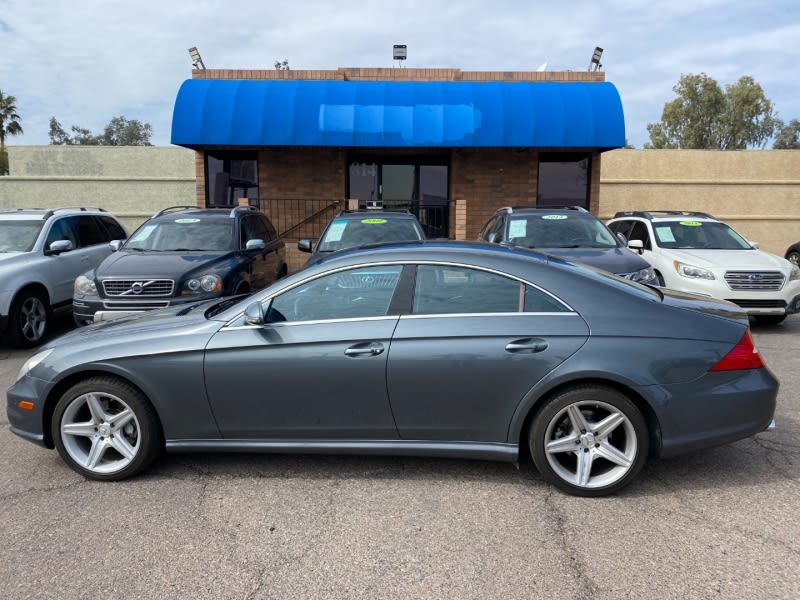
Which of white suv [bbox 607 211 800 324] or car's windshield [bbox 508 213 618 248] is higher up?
car's windshield [bbox 508 213 618 248]

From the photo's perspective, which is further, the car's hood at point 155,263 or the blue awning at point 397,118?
the blue awning at point 397,118

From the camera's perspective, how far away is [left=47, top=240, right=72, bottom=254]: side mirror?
8.54 metres

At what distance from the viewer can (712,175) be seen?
1958 centimetres

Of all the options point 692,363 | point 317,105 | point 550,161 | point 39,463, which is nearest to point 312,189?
point 317,105

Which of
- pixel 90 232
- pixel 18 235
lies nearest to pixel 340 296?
pixel 18 235

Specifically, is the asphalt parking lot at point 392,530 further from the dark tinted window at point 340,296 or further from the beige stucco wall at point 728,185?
the beige stucco wall at point 728,185

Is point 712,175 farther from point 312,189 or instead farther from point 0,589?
point 0,589

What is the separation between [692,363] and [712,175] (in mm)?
18506

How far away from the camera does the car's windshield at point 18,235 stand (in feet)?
28.0

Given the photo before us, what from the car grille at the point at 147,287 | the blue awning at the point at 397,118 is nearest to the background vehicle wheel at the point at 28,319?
the car grille at the point at 147,287

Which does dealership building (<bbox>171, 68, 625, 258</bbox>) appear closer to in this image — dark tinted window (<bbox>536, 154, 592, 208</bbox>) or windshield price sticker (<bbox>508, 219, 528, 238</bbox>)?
dark tinted window (<bbox>536, 154, 592, 208</bbox>)

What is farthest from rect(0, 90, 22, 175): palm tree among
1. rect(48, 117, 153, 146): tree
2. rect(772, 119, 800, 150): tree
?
rect(772, 119, 800, 150): tree

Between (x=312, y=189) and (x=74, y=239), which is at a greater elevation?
(x=312, y=189)

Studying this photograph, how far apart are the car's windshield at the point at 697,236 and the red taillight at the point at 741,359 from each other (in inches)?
259
